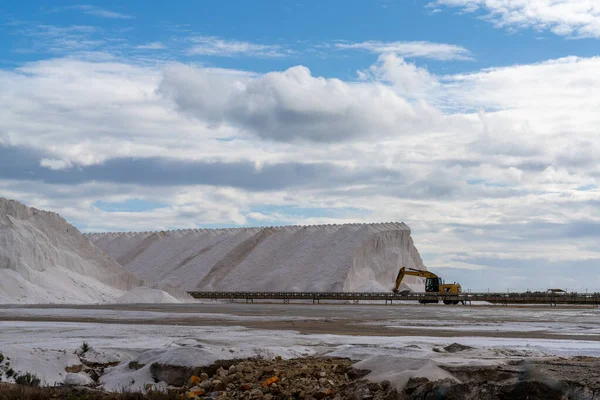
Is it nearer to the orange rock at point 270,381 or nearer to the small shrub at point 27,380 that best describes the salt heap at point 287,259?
the small shrub at point 27,380

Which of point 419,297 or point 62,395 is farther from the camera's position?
point 419,297

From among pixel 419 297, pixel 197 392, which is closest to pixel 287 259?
pixel 419 297

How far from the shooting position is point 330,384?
1096 centimetres

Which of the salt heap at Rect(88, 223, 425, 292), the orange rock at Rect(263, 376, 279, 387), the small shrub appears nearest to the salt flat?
the small shrub

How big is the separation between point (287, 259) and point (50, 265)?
3724cm

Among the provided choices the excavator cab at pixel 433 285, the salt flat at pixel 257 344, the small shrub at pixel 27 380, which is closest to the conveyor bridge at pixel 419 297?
the excavator cab at pixel 433 285

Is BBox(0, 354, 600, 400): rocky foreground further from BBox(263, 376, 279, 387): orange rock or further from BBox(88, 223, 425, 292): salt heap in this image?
BBox(88, 223, 425, 292): salt heap

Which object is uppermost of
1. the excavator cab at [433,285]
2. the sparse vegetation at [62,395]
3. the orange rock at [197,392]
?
the excavator cab at [433,285]

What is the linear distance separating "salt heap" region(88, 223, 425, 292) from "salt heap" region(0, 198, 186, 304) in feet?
81.6

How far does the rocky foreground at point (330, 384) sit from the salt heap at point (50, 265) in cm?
3428

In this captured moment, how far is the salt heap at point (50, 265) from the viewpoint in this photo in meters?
45.9

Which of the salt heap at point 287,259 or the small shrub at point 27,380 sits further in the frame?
the salt heap at point 287,259

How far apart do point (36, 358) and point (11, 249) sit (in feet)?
124

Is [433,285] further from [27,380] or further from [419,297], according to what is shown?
[27,380]
